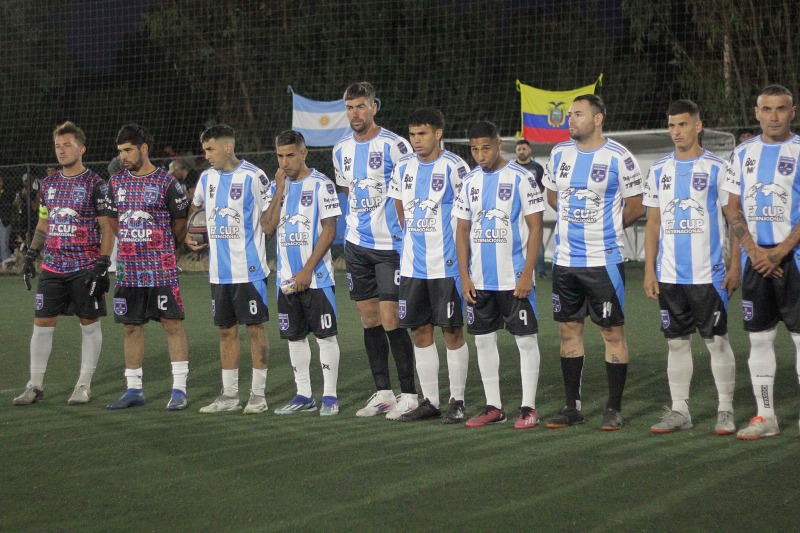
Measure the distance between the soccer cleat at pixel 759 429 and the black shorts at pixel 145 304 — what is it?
12.8 ft

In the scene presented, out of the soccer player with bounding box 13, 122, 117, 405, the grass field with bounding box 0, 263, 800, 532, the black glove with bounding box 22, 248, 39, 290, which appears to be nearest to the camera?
the grass field with bounding box 0, 263, 800, 532

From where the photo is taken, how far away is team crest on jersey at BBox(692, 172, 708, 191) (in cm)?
596

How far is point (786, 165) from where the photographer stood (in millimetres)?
5723

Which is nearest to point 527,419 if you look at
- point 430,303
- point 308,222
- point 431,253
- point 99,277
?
point 430,303

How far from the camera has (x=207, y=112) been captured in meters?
33.4

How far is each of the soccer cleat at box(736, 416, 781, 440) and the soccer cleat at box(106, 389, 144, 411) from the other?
160 inches

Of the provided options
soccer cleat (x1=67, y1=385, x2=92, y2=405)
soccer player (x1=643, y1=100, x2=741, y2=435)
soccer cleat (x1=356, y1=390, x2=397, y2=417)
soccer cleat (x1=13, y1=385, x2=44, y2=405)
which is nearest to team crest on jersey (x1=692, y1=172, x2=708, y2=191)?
soccer player (x1=643, y1=100, x2=741, y2=435)

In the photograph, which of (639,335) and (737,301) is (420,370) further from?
(737,301)

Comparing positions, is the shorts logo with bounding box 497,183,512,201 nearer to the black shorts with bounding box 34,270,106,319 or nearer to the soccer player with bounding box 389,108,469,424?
the soccer player with bounding box 389,108,469,424

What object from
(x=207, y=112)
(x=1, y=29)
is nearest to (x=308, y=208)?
(x=207, y=112)

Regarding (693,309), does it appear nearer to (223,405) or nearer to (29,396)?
(223,405)

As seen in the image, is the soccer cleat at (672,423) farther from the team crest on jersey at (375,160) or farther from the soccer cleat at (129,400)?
the soccer cleat at (129,400)

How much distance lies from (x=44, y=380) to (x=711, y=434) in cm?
529

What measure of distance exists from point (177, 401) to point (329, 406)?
112 cm
